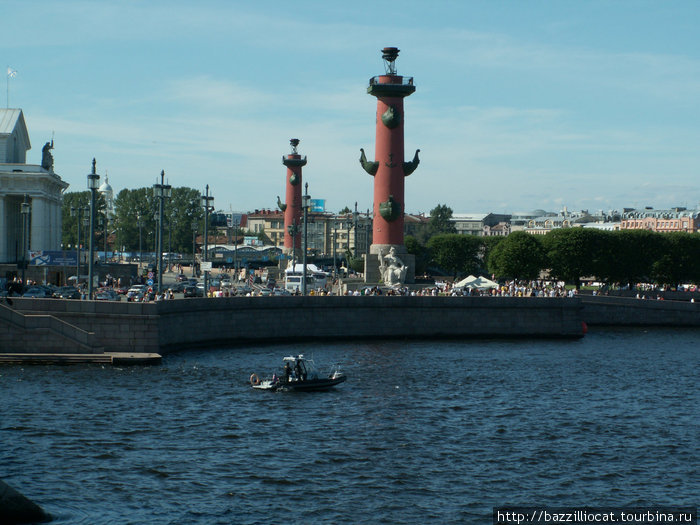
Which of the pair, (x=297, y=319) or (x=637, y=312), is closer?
(x=297, y=319)

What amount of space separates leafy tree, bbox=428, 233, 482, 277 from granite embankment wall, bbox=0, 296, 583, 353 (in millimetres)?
49492

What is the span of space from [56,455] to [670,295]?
65976 mm

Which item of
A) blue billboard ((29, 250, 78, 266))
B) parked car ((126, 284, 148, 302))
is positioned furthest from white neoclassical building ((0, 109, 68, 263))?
parked car ((126, 284, 148, 302))

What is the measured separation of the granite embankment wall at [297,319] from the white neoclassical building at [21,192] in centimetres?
3977

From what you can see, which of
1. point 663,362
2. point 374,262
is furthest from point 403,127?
point 663,362

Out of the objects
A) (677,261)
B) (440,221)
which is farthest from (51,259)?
(440,221)

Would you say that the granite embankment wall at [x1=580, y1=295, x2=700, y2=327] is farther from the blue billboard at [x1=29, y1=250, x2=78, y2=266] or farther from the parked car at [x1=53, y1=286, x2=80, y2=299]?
the blue billboard at [x1=29, y1=250, x2=78, y2=266]

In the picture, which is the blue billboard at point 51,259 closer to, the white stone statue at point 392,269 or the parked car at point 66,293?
the parked car at point 66,293

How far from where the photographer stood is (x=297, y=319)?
57188 mm

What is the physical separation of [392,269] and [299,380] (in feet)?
94.5

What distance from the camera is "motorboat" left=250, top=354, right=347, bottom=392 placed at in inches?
1533

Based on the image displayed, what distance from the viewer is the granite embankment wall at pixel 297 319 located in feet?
145

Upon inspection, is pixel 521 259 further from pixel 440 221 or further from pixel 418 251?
pixel 440 221

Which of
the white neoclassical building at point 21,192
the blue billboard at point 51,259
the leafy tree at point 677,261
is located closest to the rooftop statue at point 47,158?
the white neoclassical building at point 21,192
